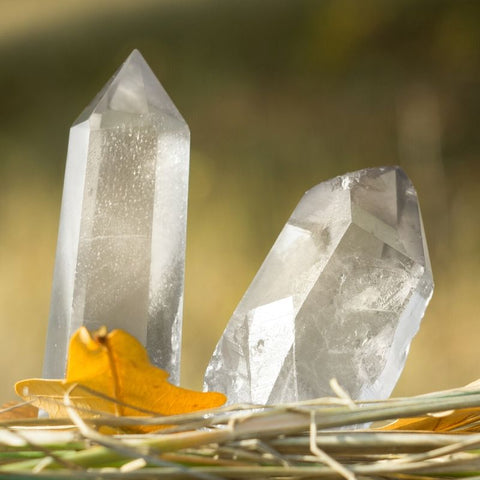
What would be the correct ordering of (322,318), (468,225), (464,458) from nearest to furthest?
1. (464,458)
2. (322,318)
3. (468,225)

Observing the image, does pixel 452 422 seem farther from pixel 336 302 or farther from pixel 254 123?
pixel 254 123

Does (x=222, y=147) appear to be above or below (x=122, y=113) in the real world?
above

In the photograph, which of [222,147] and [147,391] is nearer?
[147,391]

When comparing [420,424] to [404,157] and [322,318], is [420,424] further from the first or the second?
[404,157]

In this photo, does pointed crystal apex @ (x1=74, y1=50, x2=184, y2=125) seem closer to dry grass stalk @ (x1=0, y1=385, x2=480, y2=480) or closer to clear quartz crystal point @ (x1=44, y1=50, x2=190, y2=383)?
clear quartz crystal point @ (x1=44, y1=50, x2=190, y2=383)

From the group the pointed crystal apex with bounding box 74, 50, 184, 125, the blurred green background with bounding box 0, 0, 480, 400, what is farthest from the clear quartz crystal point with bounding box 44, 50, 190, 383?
the blurred green background with bounding box 0, 0, 480, 400

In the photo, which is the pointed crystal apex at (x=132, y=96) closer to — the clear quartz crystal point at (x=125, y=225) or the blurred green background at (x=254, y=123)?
the clear quartz crystal point at (x=125, y=225)

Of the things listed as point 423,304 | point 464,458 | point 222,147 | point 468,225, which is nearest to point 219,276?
point 222,147

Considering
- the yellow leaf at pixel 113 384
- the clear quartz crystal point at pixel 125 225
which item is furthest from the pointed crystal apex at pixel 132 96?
the yellow leaf at pixel 113 384

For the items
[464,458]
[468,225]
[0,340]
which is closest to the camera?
[464,458]
